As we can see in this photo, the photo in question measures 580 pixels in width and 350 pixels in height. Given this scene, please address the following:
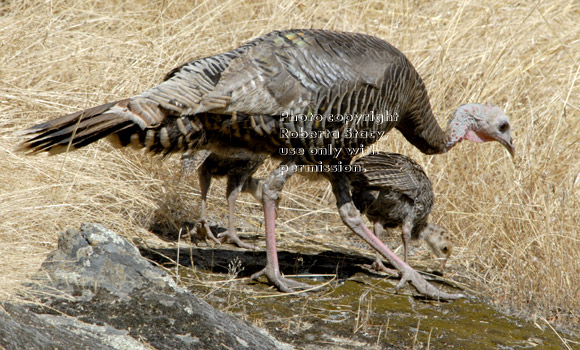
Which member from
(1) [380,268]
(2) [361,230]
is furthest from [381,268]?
(2) [361,230]

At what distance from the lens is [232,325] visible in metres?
3.17

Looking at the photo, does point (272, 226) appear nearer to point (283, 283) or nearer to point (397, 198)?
point (283, 283)

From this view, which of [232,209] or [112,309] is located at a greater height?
[112,309]

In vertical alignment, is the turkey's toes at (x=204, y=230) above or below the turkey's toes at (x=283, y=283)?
above

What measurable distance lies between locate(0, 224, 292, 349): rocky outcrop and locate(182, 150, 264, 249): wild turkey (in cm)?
140

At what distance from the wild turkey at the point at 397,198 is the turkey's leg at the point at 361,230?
0.82ft

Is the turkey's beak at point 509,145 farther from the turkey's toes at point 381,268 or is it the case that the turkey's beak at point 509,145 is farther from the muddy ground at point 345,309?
the turkey's toes at point 381,268

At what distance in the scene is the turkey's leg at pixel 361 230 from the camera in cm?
454

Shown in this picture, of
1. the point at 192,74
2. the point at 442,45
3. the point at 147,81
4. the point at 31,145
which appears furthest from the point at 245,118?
the point at 442,45

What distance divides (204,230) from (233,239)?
222 mm

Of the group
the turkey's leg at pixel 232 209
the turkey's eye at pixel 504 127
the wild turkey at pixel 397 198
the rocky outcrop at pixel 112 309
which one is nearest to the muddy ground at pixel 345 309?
the turkey's leg at pixel 232 209

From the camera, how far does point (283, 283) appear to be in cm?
430

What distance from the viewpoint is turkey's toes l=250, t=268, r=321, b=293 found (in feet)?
14.0

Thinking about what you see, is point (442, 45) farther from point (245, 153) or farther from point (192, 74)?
point (192, 74)
